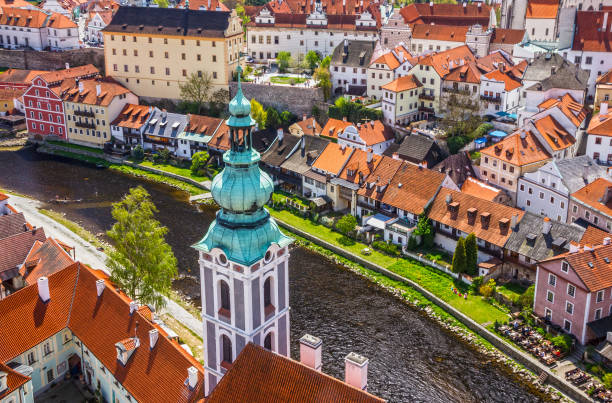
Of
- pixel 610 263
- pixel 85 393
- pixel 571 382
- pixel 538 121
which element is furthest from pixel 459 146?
pixel 85 393

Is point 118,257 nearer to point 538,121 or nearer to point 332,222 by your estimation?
point 332,222

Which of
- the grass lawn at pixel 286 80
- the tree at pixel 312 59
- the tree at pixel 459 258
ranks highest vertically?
the tree at pixel 312 59

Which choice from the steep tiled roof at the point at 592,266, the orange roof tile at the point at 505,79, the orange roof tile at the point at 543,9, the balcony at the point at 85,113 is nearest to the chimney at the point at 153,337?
the steep tiled roof at the point at 592,266

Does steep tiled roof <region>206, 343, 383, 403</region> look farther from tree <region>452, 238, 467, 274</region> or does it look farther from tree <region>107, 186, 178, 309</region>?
tree <region>452, 238, 467, 274</region>

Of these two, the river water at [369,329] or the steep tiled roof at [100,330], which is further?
the river water at [369,329]

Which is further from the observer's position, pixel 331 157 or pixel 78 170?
pixel 78 170

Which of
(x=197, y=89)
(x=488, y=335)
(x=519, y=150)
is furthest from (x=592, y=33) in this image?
(x=488, y=335)

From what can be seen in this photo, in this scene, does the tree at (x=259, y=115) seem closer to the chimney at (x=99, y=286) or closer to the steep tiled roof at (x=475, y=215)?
the steep tiled roof at (x=475, y=215)

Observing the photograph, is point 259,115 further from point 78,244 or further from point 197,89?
point 78,244
